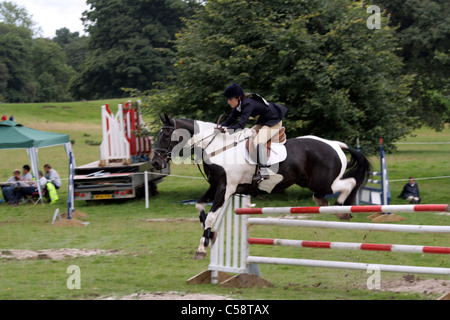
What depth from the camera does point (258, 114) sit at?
321 inches

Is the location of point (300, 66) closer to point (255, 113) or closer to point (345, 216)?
point (345, 216)

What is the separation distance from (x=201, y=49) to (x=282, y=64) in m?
2.38

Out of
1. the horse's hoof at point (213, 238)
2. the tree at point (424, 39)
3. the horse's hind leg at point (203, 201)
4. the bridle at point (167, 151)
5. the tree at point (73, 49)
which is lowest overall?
the horse's hoof at point (213, 238)

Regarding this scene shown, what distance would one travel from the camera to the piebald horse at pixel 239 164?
8.00 m

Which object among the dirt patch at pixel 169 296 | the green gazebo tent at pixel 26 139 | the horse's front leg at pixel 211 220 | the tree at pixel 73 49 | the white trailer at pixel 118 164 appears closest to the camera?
the dirt patch at pixel 169 296

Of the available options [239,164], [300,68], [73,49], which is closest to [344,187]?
[239,164]

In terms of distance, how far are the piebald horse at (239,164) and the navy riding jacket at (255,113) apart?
257 millimetres

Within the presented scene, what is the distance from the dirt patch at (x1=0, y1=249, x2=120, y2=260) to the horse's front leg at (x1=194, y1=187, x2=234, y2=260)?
1.89 meters

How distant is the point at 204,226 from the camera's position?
7.84 meters

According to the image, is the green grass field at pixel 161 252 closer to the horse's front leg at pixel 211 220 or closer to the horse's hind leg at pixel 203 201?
the horse's front leg at pixel 211 220

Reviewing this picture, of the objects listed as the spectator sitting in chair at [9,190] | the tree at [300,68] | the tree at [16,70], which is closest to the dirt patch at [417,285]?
the tree at [300,68]

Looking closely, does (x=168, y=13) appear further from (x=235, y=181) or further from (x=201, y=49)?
(x=235, y=181)
